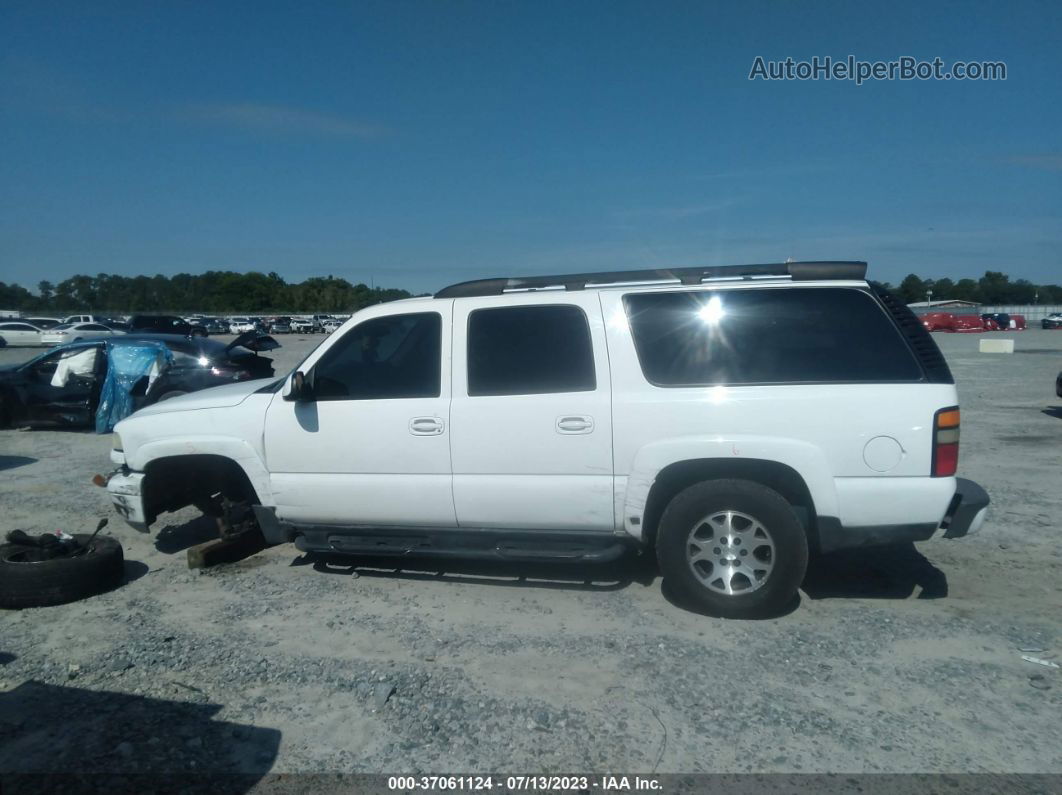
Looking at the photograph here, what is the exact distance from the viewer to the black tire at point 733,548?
479 cm

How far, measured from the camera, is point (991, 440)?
11.2 m

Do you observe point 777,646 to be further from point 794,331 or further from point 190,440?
point 190,440

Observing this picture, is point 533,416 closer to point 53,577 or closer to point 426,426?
point 426,426

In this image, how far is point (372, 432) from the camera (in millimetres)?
5418

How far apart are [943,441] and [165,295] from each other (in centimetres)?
11247

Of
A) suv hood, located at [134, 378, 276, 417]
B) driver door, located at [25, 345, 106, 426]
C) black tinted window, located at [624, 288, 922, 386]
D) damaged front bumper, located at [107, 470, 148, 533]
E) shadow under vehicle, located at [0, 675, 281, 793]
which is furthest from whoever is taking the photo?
driver door, located at [25, 345, 106, 426]

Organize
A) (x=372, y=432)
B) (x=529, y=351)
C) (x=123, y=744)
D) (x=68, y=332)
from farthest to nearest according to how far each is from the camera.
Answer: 1. (x=68, y=332)
2. (x=372, y=432)
3. (x=529, y=351)
4. (x=123, y=744)

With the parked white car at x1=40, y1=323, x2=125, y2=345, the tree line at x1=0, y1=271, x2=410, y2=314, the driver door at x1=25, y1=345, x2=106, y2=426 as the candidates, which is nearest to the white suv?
the driver door at x1=25, y1=345, x2=106, y2=426

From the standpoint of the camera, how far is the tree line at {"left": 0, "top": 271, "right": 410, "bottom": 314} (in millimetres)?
93938

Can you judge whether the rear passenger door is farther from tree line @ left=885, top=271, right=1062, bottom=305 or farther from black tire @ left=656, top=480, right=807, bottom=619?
tree line @ left=885, top=271, right=1062, bottom=305

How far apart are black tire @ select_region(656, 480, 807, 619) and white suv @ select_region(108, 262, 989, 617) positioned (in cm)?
1

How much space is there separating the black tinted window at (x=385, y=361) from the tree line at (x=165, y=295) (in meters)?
77.4

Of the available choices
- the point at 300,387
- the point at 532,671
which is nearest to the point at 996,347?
the point at 300,387

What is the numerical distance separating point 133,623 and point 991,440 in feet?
35.2
